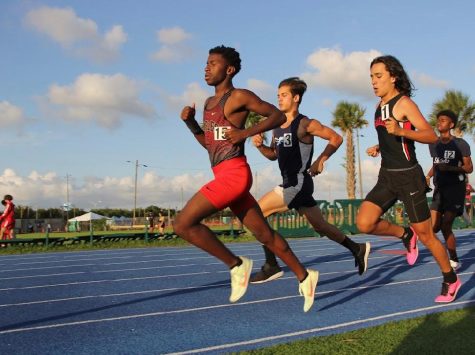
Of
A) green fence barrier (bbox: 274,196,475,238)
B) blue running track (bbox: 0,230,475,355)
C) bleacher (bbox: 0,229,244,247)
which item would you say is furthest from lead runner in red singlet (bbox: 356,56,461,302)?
green fence barrier (bbox: 274,196,475,238)

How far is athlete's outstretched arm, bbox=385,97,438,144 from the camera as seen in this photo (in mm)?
4904

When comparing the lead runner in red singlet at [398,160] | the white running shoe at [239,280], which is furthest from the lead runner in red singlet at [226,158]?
the lead runner in red singlet at [398,160]

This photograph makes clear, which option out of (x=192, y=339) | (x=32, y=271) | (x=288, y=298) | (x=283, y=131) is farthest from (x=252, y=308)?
(x=32, y=271)

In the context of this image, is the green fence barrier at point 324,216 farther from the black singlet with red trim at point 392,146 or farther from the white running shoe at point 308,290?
the white running shoe at point 308,290

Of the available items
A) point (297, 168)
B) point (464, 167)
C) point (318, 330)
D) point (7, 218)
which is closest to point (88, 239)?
point (7, 218)

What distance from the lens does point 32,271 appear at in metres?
10.8

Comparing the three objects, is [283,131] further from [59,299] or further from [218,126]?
[59,299]

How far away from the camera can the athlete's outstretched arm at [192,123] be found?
446cm

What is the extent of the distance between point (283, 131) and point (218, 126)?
7.05 feet

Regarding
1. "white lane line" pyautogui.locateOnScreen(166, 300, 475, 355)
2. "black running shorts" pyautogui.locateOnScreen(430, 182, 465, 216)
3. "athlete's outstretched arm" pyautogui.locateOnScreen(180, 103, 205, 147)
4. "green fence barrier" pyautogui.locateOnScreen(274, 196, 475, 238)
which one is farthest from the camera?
"green fence barrier" pyautogui.locateOnScreen(274, 196, 475, 238)

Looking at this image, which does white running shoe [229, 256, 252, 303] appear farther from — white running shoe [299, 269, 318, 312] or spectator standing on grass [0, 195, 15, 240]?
spectator standing on grass [0, 195, 15, 240]

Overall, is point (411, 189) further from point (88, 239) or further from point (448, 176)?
point (88, 239)

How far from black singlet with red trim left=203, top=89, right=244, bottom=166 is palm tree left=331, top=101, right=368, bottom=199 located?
39.3 metres

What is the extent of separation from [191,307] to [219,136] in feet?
7.55
